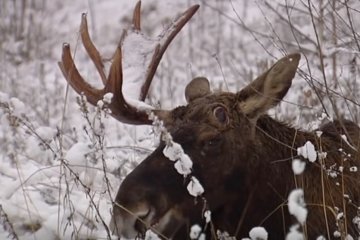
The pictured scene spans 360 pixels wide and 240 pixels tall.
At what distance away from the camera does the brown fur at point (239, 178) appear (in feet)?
13.5

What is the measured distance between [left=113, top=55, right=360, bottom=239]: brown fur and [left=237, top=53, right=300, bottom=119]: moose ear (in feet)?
0.07

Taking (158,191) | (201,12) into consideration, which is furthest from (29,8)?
(158,191)

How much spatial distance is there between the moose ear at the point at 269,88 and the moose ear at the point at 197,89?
0.29 m

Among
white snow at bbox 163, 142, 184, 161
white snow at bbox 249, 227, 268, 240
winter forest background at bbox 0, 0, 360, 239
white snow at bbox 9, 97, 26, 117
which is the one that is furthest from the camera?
winter forest background at bbox 0, 0, 360, 239

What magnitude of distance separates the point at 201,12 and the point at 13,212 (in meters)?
10.3

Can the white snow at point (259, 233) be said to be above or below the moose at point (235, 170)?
below

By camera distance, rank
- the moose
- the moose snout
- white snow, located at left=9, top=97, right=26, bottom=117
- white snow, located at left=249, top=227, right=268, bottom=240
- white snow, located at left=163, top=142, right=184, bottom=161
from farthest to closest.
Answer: white snow, located at left=9, top=97, right=26, bottom=117
the moose
the moose snout
white snow, located at left=249, top=227, right=268, bottom=240
white snow, located at left=163, top=142, right=184, bottom=161

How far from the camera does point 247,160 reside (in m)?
4.41

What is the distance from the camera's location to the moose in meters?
4.08

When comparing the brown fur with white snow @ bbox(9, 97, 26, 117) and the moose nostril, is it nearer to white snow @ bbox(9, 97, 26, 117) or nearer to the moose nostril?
the moose nostril

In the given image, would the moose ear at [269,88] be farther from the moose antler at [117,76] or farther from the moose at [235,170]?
the moose antler at [117,76]

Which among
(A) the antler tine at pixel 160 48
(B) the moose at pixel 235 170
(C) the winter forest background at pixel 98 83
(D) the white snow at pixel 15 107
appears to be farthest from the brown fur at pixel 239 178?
(D) the white snow at pixel 15 107

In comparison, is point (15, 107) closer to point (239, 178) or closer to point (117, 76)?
point (117, 76)

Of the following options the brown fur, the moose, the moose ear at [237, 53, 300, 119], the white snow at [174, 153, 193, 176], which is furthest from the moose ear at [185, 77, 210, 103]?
the white snow at [174, 153, 193, 176]
